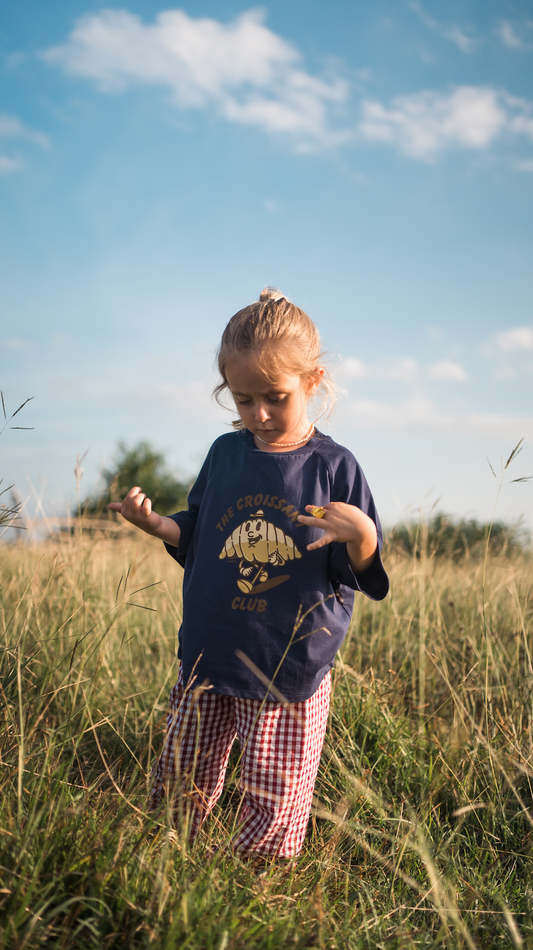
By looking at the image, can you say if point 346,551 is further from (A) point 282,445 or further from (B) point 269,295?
(B) point 269,295

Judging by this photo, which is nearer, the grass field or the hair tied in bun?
the grass field

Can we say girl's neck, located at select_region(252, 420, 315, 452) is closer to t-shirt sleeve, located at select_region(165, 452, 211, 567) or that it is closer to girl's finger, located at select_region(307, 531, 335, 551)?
t-shirt sleeve, located at select_region(165, 452, 211, 567)

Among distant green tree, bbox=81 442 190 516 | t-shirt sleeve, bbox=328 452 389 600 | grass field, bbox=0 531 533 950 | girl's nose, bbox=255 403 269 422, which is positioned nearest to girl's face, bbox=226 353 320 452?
girl's nose, bbox=255 403 269 422

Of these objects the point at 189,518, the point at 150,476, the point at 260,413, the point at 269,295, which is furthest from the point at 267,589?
the point at 150,476

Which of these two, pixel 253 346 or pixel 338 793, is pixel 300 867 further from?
pixel 253 346

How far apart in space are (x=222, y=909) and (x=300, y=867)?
58 cm

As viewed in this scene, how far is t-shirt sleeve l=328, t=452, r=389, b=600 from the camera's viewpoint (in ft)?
5.97

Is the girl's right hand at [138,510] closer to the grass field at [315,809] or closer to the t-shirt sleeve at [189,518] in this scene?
the t-shirt sleeve at [189,518]

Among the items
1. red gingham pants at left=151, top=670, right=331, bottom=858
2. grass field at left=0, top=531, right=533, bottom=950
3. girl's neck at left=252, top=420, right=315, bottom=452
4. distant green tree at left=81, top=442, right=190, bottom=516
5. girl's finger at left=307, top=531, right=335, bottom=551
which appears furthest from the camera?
distant green tree at left=81, top=442, right=190, bottom=516

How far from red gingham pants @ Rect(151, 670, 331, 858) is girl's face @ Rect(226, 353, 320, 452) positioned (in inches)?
35.3

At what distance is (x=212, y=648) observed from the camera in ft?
6.04

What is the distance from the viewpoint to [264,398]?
6.09ft

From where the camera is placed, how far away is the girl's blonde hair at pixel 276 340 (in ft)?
6.09

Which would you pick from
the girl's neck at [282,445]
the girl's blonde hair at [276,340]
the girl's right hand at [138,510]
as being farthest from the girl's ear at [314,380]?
the girl's right hand at [138,510]
